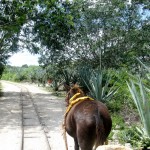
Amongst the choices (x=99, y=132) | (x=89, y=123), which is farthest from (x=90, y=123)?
(x=99, y=132)

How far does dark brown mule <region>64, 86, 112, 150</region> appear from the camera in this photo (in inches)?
165

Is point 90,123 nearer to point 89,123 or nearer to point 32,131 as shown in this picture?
point 89,123

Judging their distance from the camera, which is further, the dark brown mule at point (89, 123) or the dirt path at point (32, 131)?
the dirt path at point (32, 131)

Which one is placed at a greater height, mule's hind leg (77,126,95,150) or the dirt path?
mule's hind leg (77,126,95,150)

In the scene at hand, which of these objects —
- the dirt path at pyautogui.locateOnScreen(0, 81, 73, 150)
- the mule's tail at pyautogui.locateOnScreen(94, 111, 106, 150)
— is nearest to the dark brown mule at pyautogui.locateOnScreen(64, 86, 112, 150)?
the mule's tail at pyautogui.locateOnScreen(94, 111, 106, 150)

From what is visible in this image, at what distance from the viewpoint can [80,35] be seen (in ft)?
62.8

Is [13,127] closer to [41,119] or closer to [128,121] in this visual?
[41,119]

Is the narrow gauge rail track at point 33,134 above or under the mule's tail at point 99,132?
under

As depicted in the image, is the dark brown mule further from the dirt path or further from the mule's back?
the dirt path

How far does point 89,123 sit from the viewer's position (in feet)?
13.8

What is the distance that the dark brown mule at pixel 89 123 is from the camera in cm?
420

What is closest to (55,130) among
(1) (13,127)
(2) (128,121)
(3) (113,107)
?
(1) (13,127)

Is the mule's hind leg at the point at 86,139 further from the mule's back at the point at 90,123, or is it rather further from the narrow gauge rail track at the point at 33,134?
the narrow gauge rail track at the point at 33,134

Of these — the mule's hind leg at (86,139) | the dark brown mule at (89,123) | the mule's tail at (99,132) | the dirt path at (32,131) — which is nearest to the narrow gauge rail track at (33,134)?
the dirt path at (32,131)
